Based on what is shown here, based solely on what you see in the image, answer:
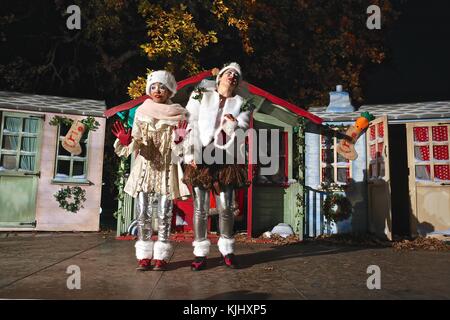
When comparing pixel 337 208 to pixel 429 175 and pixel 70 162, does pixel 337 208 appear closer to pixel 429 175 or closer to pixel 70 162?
pixel 429 175

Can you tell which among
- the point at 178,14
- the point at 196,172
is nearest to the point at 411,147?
the point at 196,172

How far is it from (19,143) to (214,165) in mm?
5194

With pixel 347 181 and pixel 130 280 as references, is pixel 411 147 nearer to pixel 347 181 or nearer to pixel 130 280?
pixel 347 181

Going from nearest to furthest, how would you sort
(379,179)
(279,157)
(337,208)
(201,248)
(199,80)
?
(201,248) < (199,80) < (379,179) < (337,208) < (279,157)

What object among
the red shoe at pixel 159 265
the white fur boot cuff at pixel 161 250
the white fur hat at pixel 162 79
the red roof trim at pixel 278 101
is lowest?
the red shoe at pixel 159 265

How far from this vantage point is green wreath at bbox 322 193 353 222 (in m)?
7.07

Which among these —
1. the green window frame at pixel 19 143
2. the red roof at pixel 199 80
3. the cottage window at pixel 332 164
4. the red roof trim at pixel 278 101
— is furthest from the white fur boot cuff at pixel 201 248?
the green window frame at pixel 19 143

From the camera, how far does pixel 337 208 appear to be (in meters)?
7.12

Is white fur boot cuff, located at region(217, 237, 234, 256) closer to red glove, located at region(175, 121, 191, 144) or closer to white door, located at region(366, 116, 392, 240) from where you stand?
red glove, located at region(175, 121, 191, 144)

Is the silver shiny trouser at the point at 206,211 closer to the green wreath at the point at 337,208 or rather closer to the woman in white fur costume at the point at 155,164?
the woman in white fur costume at the point at 155,164

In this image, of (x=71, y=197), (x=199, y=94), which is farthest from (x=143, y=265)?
(x=71, y=197)

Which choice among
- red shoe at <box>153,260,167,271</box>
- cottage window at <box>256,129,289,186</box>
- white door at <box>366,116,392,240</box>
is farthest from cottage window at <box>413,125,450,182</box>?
red shoe at <box>153,260,167,271</box>

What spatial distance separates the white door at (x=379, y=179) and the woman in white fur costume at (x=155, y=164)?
13.7 feet

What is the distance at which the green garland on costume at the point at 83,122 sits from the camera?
731cm
